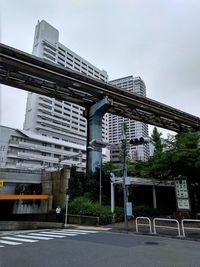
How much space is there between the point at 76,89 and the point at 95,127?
16.2ft

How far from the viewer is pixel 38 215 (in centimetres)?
2556

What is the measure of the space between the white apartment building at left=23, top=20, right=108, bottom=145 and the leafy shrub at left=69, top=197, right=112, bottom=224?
2259 inches

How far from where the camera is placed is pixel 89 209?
1912 centimetres

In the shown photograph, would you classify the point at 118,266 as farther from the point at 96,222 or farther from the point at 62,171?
the point at 62,171

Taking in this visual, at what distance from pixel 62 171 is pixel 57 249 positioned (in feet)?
52.6

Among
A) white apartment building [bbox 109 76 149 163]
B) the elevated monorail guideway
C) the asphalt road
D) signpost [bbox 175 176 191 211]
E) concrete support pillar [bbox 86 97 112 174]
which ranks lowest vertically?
the asphalt road

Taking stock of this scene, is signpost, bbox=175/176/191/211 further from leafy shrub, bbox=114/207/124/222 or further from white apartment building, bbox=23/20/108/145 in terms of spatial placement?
white apartment building, bbox=23/20/108/145

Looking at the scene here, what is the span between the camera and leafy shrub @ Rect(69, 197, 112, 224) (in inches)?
705

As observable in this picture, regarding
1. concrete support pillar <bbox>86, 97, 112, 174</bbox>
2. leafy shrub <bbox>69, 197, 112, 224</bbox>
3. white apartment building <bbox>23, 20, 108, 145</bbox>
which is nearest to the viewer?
leafy shrub <bbox>69, 197, 112, 224</bbox>

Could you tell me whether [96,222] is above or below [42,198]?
below

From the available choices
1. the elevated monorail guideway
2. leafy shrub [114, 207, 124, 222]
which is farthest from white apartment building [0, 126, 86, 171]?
leafy shrub [114, 207, 124, 222]

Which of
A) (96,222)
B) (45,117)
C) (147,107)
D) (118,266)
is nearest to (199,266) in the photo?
(118,266)

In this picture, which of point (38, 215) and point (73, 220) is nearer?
point (73, 220)

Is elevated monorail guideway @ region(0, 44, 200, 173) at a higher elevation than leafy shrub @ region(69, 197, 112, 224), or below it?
higher
